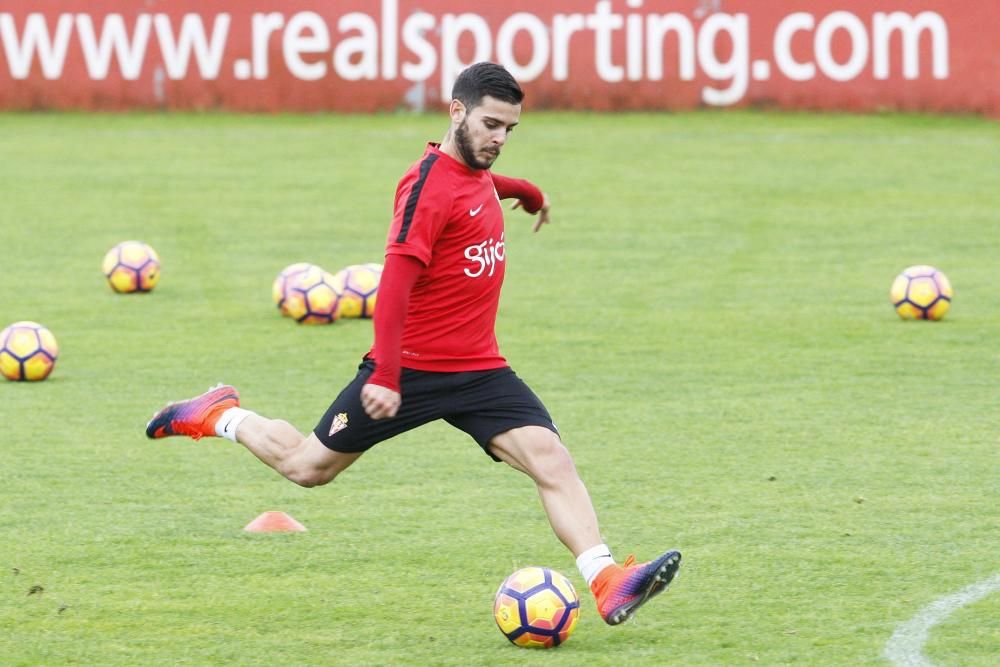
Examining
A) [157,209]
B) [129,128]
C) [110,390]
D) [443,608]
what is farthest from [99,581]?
[129,128]

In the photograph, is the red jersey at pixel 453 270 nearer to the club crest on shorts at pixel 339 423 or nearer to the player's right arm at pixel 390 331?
the player's right arm at pixel 390 331

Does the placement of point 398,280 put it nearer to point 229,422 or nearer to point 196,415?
point 229,422

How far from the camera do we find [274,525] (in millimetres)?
7805

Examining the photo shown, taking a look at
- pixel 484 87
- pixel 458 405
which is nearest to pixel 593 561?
pixel 458 405

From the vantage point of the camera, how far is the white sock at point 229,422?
7383 mm

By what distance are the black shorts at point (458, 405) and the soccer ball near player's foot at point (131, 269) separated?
845 centimetres

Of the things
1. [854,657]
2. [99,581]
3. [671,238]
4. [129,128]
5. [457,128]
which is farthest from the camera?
[129,128]

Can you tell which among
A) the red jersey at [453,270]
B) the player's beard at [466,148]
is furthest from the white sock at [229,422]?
the player's beard at [466,148]

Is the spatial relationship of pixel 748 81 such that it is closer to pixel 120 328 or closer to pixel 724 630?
pixel 120 328

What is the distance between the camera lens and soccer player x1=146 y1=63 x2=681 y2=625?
6.25 metres

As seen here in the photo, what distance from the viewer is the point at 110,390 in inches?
433

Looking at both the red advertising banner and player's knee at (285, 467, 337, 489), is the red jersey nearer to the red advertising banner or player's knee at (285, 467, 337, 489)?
player's knee at (285, 467, 337, 489)

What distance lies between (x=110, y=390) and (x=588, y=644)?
5469 mm

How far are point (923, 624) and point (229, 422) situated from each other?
2.84m
